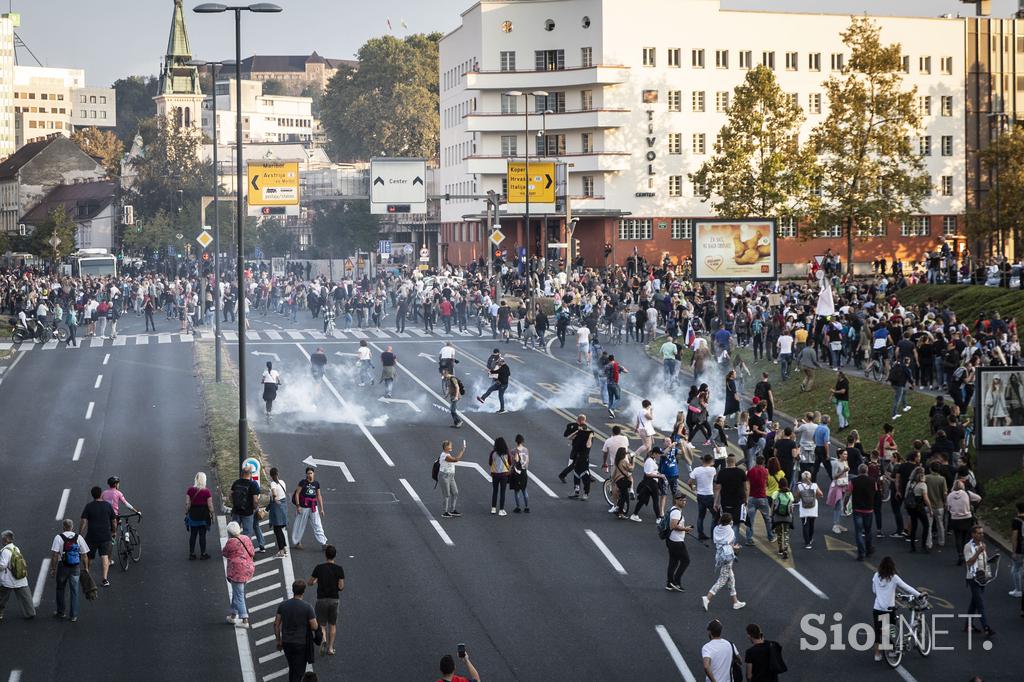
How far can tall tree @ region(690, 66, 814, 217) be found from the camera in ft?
222

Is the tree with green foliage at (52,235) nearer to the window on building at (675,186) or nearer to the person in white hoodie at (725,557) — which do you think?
the window on building at (675,186)

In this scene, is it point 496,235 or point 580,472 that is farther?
point 496,235

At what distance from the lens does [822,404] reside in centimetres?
3862

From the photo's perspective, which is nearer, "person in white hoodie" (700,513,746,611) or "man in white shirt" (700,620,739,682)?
"man in white shirt" (700,620,739,682)

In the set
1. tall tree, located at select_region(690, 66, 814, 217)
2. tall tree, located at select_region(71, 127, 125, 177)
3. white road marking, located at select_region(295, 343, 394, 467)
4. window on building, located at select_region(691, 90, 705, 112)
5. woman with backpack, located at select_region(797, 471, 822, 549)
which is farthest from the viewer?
tall tree, located at select_region(71, 127, 125, 177)

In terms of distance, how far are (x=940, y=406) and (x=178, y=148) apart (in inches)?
3979

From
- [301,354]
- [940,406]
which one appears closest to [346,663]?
[940,406]

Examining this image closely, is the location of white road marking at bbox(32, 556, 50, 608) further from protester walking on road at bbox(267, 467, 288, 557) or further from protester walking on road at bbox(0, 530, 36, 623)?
protester walking on road at bbox(267, 467, 288, 557)

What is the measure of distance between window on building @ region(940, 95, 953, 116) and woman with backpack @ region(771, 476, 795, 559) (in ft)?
249

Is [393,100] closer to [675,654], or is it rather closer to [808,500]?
[808,500]

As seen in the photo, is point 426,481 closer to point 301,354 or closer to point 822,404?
point 822,404

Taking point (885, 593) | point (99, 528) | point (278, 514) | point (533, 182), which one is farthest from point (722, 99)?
point (885, 593)

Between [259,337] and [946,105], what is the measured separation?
55266mm

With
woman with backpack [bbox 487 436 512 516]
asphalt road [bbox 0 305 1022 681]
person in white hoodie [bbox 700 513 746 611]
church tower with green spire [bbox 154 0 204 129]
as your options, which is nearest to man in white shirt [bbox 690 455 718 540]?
asphalt road [bbox 0 305 1022 681]
